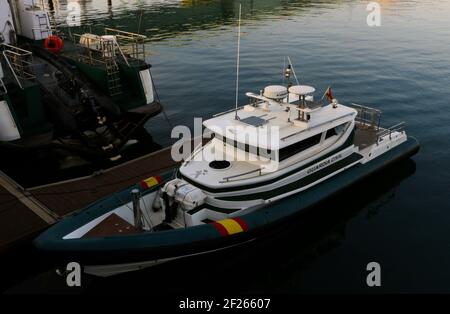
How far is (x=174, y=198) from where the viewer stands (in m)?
13.3

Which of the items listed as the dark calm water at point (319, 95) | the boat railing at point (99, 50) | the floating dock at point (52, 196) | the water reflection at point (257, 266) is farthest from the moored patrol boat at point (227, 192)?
the boat railing at point (99, 50)

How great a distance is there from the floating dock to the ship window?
618cm

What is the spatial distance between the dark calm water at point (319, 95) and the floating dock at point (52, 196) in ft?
3.03

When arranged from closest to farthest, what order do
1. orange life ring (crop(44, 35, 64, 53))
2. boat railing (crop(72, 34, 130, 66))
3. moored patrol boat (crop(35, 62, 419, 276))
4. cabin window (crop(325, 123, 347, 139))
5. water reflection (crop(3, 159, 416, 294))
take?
moored patrol boat (crop(35, 62, 419, 276)) → water reflection (crop(3, 159, 416, 294)) → cabin window (crop(325, 123, 347, 139)) → boat railing (crop(72, 34, 130, 66)) → orange life ring (crop(44, 35, 64, 53))

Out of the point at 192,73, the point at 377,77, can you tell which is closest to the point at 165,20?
the point at 192,73

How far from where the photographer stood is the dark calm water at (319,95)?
13.0 meters

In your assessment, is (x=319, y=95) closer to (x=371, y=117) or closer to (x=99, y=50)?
(x=371, y=117)

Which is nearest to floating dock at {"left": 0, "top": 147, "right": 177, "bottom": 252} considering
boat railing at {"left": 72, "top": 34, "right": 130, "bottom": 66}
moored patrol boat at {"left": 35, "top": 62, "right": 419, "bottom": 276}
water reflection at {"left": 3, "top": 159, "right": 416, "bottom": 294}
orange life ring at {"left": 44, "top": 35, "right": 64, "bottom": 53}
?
water reflection at {"left": 3, "top": 159, "right": 416, "bottom": 294}

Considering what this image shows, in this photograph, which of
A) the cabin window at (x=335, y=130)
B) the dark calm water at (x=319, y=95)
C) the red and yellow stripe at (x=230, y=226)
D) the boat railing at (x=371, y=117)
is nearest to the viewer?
the red and yellow stripe at (x=230, y=226)

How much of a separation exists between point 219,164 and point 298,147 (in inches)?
114

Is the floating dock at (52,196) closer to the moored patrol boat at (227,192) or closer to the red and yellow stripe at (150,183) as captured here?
the moored patrol boat at (227,192)

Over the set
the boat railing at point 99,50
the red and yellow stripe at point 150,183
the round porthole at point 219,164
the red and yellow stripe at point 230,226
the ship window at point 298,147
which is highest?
the boat railing at point 99,50

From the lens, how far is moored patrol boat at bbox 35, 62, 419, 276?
11680 mm

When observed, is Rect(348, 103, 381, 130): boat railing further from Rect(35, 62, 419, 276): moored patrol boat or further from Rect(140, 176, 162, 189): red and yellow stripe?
Rect(140, 176, 162, 189): red and yellow stripe
